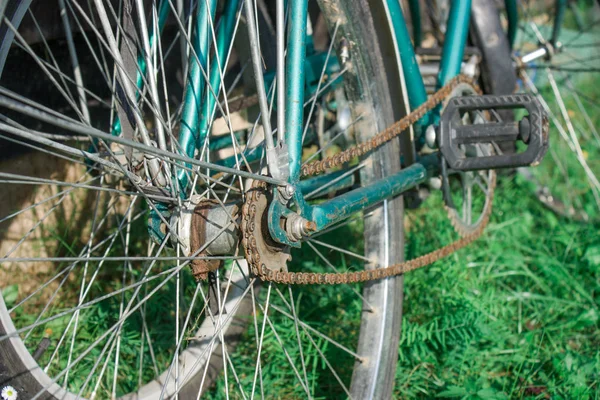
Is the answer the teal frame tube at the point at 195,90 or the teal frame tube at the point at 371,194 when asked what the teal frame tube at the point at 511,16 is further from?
the teal frame tube at the point at 195,90

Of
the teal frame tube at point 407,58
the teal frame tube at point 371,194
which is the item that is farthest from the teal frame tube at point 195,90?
the teal frame tube at point 407,58

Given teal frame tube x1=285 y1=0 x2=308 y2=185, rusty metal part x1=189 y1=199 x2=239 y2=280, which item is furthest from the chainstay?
rusty metal part x1=189 y1=199 x2=239 y2=280

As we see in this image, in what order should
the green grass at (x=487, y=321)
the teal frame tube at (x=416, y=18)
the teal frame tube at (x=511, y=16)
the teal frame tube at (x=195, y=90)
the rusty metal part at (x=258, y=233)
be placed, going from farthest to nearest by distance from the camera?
the teal frame tube at (x=511, y=16), the teal frame tube at (x=416, y=18), the green grass at (x=487, y=321), the teal frame tube at (x=195, y=90), the rusty metal part at (x=258, y=233)

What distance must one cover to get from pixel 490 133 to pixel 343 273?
64 cm

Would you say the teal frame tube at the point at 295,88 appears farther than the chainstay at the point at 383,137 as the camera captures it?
No

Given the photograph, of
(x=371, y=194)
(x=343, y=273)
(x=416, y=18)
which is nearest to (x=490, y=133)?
(x=371, y=194)

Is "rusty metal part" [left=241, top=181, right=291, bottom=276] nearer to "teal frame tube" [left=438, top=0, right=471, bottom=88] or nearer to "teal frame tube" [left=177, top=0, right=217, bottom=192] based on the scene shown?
"teal frame tube" [left=177, top=0, right=217, bottom=192]

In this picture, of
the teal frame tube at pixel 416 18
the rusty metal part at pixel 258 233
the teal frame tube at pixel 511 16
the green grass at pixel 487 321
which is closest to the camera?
the rusty metal part at pixel 258 233

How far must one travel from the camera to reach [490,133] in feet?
7.12

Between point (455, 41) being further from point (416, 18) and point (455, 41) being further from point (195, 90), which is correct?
point (195, 90)

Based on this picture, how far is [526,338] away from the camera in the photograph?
96.4 inches

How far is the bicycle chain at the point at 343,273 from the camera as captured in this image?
1579mm

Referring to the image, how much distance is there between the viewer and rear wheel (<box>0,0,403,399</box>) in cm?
175

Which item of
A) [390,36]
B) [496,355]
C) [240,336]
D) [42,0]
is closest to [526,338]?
[496,355]
